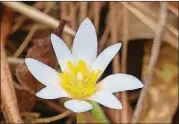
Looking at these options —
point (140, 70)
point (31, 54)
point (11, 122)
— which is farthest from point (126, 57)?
point (11, 122)

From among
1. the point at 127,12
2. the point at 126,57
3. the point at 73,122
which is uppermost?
the point at 127,12

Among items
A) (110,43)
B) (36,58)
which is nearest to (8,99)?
(36,58)

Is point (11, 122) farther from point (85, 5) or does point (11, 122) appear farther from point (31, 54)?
point (85, 5)

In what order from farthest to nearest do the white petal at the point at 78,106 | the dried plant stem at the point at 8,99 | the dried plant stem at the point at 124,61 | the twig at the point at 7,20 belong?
the twig at the point at 7,20
the dried plant stem at the point at 124,61
the dried plant stem at the point at 8,99
the white petal at the point at 78,106

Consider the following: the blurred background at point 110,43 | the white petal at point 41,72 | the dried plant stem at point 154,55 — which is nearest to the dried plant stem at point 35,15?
the blurred background at point 110,43

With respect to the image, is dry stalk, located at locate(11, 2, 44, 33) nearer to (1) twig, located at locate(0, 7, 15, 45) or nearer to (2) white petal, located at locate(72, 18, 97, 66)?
(1) twig, located at locate(0, 7, 15, 45)

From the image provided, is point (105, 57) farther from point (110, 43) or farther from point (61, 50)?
point (110, 43)

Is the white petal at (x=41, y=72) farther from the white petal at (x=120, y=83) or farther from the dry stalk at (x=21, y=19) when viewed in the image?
the dry stalk at (x=21, y=19)
